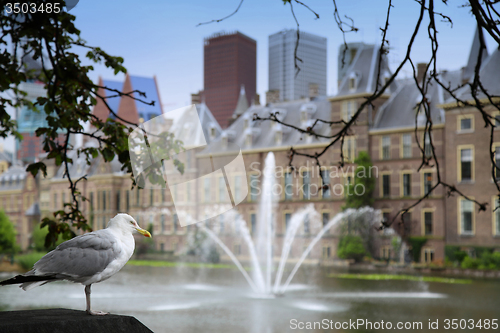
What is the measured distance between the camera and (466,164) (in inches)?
1121

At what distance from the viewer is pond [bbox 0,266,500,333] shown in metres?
13.5

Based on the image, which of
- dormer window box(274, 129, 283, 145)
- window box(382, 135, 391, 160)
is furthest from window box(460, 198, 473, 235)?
dormer window box(274, 129, 283, 145)

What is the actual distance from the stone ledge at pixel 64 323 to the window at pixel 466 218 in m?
27.2

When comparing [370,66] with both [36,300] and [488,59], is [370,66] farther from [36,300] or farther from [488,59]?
[36,300]

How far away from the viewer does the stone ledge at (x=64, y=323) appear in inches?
115

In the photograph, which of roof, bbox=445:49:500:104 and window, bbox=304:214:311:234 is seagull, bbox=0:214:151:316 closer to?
roof, bbox=445:49:500:104

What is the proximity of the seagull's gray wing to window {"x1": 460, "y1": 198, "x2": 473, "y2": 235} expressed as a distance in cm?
2747

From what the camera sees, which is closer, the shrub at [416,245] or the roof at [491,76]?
the roof at [491,76]

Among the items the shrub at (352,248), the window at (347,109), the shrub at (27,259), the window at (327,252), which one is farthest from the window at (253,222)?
the shrub at (27,259)

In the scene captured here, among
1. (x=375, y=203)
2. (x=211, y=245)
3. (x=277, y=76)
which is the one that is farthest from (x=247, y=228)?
(x=277, y=76)

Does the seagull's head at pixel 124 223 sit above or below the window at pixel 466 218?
above

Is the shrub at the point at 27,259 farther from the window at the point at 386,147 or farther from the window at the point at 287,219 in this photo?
the window at the point at 386,147

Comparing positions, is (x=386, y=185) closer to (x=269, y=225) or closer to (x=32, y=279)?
(x=269, y=225)

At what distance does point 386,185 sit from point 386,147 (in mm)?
2095
